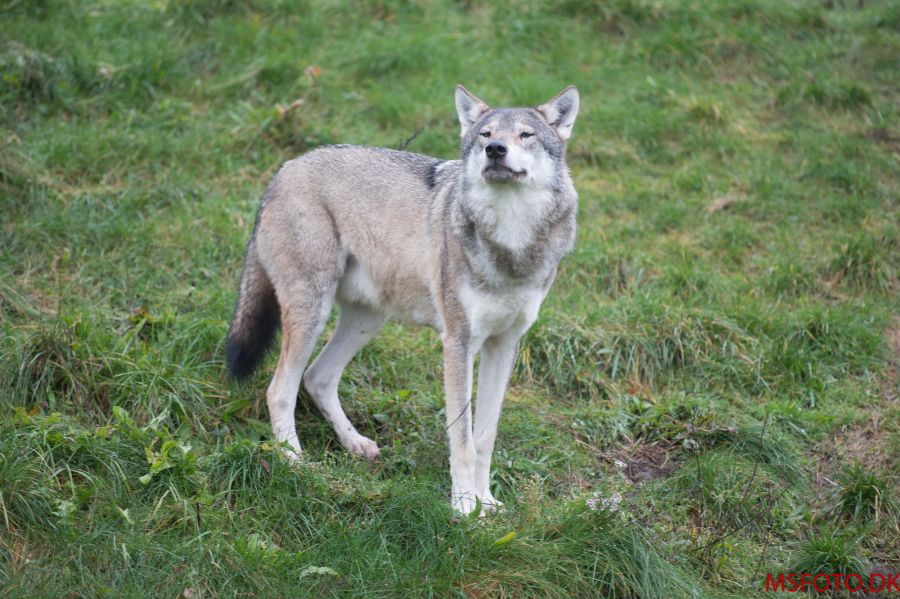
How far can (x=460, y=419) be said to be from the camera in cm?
475

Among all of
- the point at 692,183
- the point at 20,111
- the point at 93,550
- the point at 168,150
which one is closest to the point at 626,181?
the point at 692,183

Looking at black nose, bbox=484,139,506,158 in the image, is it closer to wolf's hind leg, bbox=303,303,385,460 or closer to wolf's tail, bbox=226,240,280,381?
wolf's hind leg, bbox=303,303,385,460

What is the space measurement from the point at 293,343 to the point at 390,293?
0.60 meters

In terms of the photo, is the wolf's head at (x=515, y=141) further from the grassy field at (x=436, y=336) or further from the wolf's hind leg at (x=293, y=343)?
the grassy field at (x=436, y=336)

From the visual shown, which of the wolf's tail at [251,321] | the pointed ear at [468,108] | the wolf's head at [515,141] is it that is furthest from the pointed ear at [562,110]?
the wolf's tail at [251,321]

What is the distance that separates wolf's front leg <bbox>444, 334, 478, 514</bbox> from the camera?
473 centimetres

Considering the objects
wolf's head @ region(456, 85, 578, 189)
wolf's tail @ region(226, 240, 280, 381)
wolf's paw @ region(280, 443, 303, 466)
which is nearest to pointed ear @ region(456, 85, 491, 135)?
wolf's head @ region(456, 85, 578, 189)

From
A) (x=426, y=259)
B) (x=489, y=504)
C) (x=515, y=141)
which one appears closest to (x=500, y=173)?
(x=515, y=141)

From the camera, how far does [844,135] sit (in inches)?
332

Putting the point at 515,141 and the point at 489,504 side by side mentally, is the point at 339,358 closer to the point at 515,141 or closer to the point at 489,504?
the point at 489,504

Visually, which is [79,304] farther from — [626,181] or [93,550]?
[626,181]

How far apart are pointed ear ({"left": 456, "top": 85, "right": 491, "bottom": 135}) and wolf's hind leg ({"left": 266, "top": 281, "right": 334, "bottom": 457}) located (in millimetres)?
1174

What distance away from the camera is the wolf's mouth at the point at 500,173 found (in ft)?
14.5

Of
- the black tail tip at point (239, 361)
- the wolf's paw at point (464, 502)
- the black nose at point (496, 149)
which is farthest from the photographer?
the black tail tip at point (239, 361)
